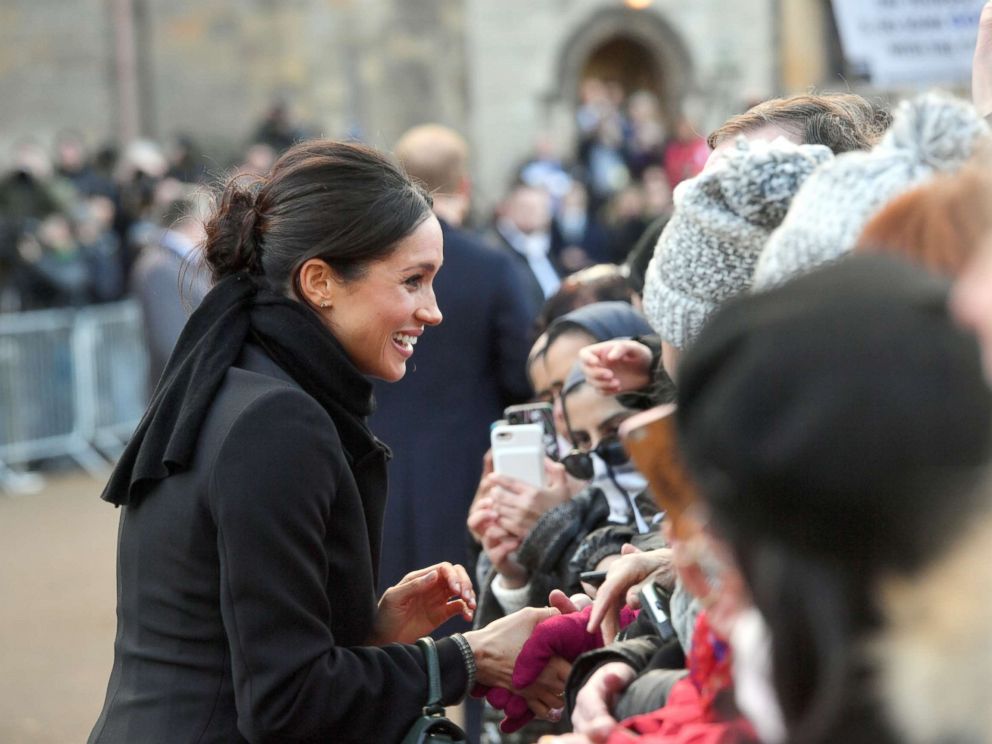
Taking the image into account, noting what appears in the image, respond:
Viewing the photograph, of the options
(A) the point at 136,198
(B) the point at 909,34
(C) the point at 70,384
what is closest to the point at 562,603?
(B) the point at 909,34

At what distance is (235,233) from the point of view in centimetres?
276

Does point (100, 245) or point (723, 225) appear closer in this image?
point (723, 225)

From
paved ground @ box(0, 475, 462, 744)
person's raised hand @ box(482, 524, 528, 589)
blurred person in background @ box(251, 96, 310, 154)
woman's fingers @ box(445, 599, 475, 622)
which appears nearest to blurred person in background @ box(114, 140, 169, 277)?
blurred person in background @ box(251, 96, 310, 154)

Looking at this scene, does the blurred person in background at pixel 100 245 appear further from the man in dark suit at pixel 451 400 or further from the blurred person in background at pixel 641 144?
the man in dark suit at pixel 451 400

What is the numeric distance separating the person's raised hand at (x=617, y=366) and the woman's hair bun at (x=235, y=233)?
2.65 feet

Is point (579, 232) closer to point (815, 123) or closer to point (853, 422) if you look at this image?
point (815, 123)

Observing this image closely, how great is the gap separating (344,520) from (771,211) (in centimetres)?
99

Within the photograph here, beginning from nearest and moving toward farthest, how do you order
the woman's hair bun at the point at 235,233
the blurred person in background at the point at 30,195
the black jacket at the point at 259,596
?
the black jacket at the point at 259,596, the woman's hair bun at the point at 235,233, the blurred person in background at the point at 30,195

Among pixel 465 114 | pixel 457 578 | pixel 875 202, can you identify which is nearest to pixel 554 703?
pixel 457 578

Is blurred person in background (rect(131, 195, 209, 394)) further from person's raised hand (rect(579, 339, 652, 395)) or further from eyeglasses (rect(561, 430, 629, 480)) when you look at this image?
person's raised hand (rect(579, 339, 652, 395))

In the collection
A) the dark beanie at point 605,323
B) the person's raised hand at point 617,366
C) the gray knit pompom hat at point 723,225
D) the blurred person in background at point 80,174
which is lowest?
the blurred person in background at point 80,174

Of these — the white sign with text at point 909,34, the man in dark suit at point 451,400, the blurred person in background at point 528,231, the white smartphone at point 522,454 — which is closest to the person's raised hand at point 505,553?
the white smartphone at point 522,454

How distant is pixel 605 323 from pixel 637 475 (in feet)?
2.13

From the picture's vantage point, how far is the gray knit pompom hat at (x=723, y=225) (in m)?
1.92
